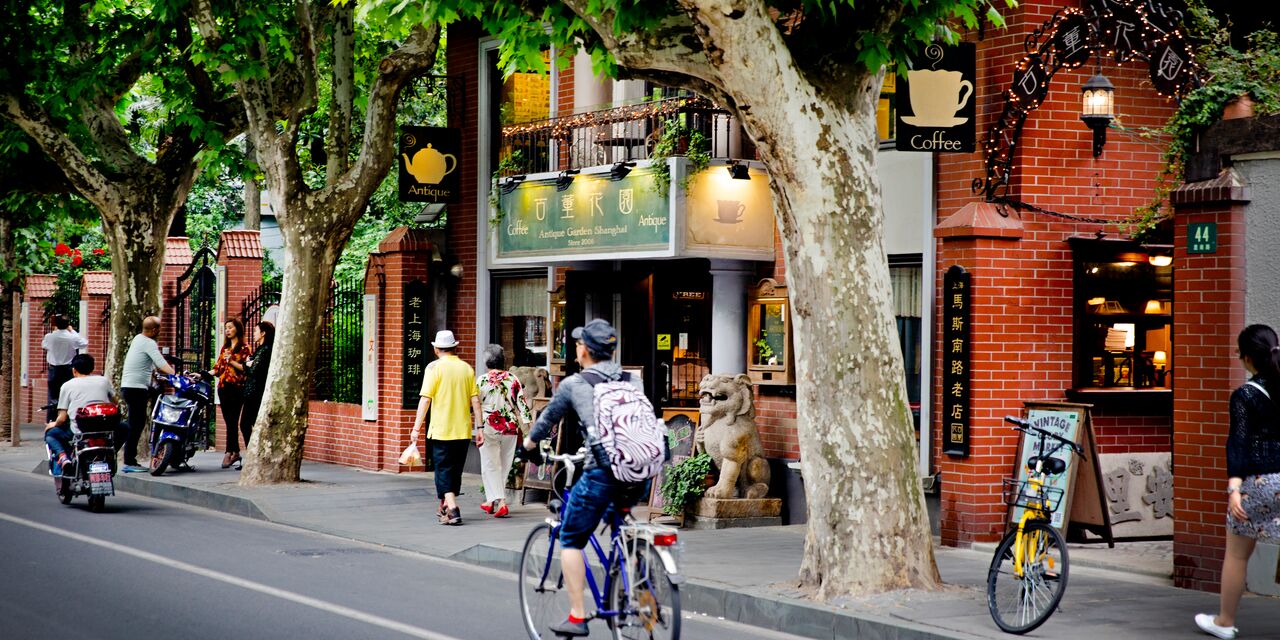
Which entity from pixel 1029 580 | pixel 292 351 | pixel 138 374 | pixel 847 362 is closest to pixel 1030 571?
pixel 1029 580

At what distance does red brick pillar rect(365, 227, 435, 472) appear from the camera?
19.6 metres

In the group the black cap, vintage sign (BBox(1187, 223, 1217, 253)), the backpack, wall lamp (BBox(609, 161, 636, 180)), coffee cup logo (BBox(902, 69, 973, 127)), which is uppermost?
coffee cup logo (BBox(902, 69, 973, 127))

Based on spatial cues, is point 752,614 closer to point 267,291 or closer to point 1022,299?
point 1022,299

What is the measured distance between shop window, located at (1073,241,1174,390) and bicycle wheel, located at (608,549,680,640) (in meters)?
6.39

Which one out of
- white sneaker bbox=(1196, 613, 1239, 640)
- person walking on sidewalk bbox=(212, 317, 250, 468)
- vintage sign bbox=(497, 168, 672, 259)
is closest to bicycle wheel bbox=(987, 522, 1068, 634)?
white sneaker bbox=(1196, 613, 1239, 640)

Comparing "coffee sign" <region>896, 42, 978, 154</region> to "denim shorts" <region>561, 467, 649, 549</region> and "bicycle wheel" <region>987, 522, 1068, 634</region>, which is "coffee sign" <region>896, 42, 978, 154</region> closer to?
"bicycle wheel" <region>987, 522, 1068, 634</region>

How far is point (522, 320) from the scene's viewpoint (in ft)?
63.3

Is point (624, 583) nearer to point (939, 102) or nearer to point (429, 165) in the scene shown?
point (939, 102)

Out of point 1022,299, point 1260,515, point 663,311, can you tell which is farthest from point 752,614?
point 663,311

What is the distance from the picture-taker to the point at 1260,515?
28.2 feet

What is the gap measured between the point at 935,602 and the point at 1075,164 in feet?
16.2

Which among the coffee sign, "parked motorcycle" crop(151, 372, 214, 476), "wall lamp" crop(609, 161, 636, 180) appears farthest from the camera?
"parked motorcycle" crop(151, 372, 214, 476)

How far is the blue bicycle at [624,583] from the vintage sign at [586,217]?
270 inches

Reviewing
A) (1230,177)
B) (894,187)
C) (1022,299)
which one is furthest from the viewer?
(894,187)
